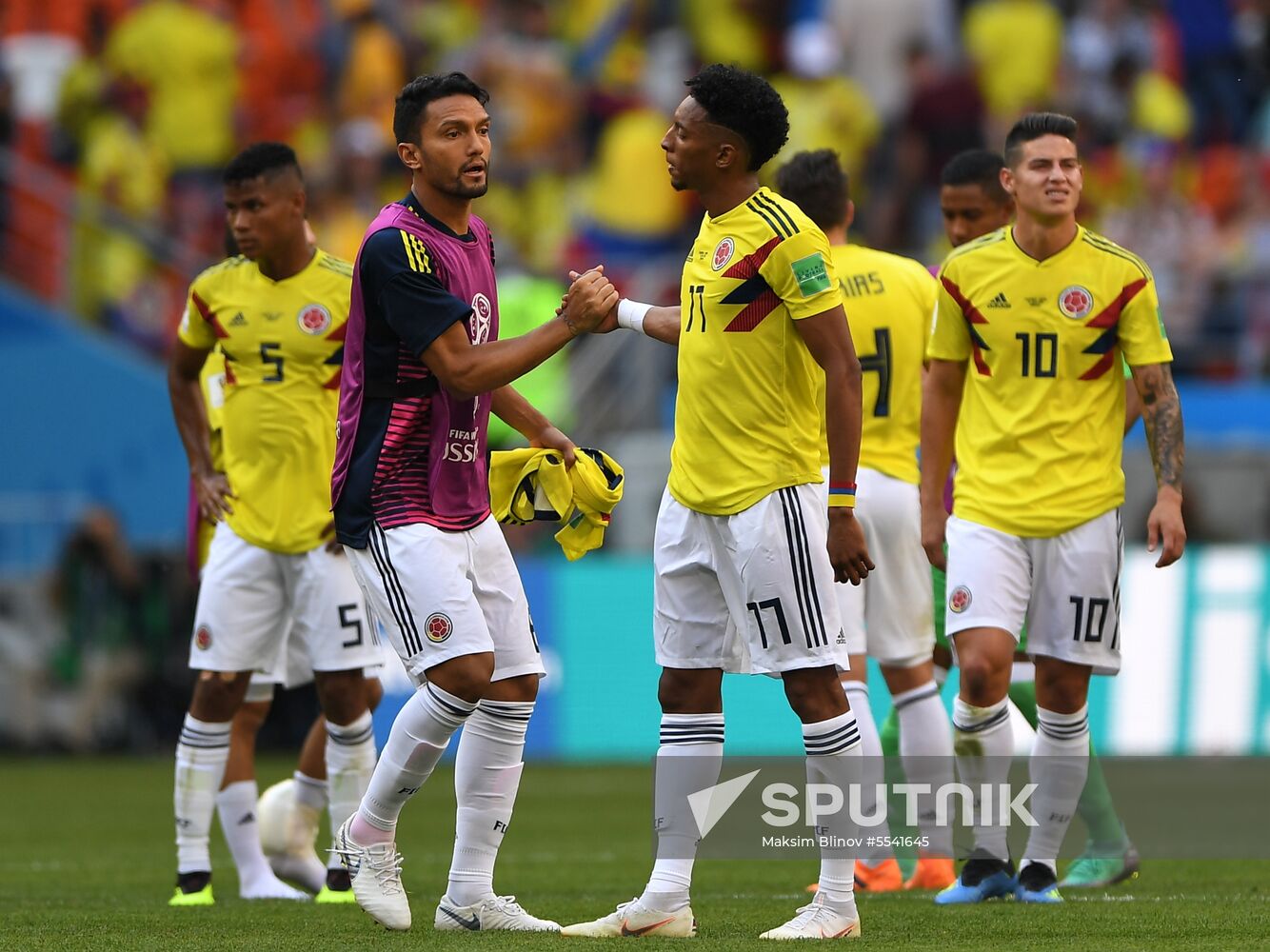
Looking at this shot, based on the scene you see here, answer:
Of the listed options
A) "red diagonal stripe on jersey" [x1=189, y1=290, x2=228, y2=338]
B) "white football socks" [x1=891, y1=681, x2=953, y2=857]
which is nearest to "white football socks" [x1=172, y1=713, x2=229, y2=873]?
"red diagonal stripe on jersey" [x1=189, y1=290, x2=228, y2=338]

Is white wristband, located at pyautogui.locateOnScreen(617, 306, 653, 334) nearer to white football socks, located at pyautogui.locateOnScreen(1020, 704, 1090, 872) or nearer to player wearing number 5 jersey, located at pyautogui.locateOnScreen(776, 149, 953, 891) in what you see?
player wearing number 5 jersey, located at pyautogui.locateOnScreen(776, 149, 953, 891)

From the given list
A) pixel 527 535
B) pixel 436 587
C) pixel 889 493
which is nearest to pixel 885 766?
pixel 889 493

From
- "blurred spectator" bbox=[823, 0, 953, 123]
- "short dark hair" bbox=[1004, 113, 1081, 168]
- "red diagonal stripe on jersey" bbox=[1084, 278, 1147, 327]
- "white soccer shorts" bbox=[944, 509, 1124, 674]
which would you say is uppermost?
"blurred spectator" bbox=[823, 0, 953, 123]

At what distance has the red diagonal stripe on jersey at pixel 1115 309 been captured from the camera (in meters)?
7.55

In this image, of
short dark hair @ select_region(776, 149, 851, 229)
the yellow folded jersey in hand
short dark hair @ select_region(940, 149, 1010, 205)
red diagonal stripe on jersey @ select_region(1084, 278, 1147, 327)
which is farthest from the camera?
short dark hair @ select_region(940, 149, 1010, 205)

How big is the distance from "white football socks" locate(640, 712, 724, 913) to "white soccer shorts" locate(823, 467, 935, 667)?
204cm

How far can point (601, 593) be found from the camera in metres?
15.5

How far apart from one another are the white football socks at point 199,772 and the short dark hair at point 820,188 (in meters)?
3.14

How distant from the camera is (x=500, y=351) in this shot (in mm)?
6617

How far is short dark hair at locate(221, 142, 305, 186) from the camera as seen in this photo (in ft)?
27.8

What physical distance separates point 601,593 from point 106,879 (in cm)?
657

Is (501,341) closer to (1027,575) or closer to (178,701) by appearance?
(1027,575)

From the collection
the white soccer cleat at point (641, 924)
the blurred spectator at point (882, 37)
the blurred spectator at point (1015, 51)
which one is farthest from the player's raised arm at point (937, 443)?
the blurred spectator at point (882, 37)

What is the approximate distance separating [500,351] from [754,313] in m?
0.80
